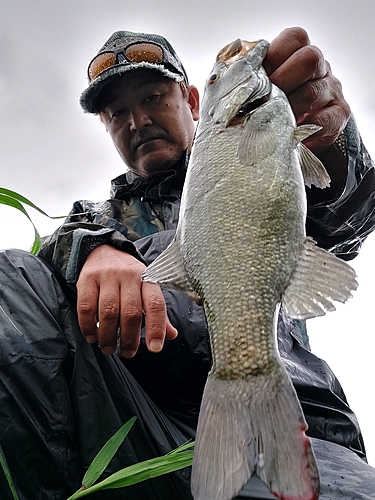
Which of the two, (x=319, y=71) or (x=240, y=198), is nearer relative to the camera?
(x=240, y=198)

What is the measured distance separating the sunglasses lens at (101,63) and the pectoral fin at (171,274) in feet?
7.40

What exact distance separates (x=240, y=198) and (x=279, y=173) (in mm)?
140

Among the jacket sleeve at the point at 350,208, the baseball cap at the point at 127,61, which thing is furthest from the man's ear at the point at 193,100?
the jacket sleeve at the point at 350,208

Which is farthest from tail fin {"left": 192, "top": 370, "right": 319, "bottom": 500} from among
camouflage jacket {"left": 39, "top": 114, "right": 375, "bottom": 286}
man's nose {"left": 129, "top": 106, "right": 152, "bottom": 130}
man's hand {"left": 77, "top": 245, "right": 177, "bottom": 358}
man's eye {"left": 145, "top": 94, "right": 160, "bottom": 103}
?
man's eye {"left": 145, "top": 94, "right": 160, "bottom": 103}

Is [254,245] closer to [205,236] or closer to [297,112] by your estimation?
[205,236]

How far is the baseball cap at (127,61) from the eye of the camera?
3.34 metres

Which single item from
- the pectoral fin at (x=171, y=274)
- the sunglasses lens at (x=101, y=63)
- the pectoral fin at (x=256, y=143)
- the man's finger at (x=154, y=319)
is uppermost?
the sunglasses lens at (x=101, y=63)

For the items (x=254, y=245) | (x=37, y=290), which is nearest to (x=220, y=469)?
(x=254, y=245)

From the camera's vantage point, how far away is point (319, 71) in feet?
6.43

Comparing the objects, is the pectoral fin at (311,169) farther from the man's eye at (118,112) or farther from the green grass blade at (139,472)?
the man's eye at (118,112)

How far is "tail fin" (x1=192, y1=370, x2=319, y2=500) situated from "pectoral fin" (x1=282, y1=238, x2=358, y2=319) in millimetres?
197

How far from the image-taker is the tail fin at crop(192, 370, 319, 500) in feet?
3.50

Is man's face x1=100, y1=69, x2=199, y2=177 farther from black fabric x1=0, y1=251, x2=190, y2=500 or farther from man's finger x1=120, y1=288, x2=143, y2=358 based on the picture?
man's finger x1=120, y1=288, x2=143, y2=358

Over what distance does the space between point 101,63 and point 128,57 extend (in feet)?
0.62
